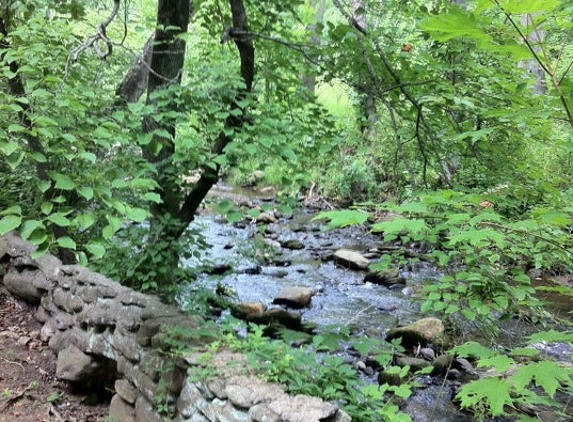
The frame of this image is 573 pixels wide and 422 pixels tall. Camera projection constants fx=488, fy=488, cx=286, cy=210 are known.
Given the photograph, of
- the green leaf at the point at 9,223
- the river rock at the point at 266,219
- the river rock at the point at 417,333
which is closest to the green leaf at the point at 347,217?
the green leaf at the point at 9,223

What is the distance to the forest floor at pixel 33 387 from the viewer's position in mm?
3564

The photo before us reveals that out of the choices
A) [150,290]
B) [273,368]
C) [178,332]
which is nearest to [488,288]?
[273,368]

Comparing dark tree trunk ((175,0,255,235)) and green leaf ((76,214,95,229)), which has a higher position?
dark tree trunk ((175,0,255,235))

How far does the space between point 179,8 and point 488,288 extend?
3545 millimetres

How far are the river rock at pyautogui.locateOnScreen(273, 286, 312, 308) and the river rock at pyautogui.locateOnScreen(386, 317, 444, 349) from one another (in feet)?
4.66

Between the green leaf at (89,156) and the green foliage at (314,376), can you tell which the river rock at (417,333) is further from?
the green leaf at (89,156)

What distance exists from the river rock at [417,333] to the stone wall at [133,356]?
3.36m

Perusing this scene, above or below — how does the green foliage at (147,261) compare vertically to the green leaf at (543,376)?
below

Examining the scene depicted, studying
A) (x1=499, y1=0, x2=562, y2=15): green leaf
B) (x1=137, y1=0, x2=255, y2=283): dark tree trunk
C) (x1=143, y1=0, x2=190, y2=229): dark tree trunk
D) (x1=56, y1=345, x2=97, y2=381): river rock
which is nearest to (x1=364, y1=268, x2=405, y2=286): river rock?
(x1=137, y1=0, x2=255, y2=283): dark tree trunk

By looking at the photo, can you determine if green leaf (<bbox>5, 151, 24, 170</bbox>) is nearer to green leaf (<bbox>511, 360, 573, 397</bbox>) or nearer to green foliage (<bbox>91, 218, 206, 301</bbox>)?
green leaf (<bbox>511, 360, 573, 397</bbox>)

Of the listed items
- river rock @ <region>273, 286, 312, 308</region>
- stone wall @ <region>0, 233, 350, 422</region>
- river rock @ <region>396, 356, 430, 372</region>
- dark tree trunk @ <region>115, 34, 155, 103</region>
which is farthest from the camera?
river rock @ <region>273, 286, 312, 308</region>

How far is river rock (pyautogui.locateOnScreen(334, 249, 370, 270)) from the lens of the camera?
A: 873 centimetres

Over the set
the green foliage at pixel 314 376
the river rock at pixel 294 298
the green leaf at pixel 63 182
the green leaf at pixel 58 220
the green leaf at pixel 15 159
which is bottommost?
the river rock at pixel 294 298

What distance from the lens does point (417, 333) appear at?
19.6 ft
